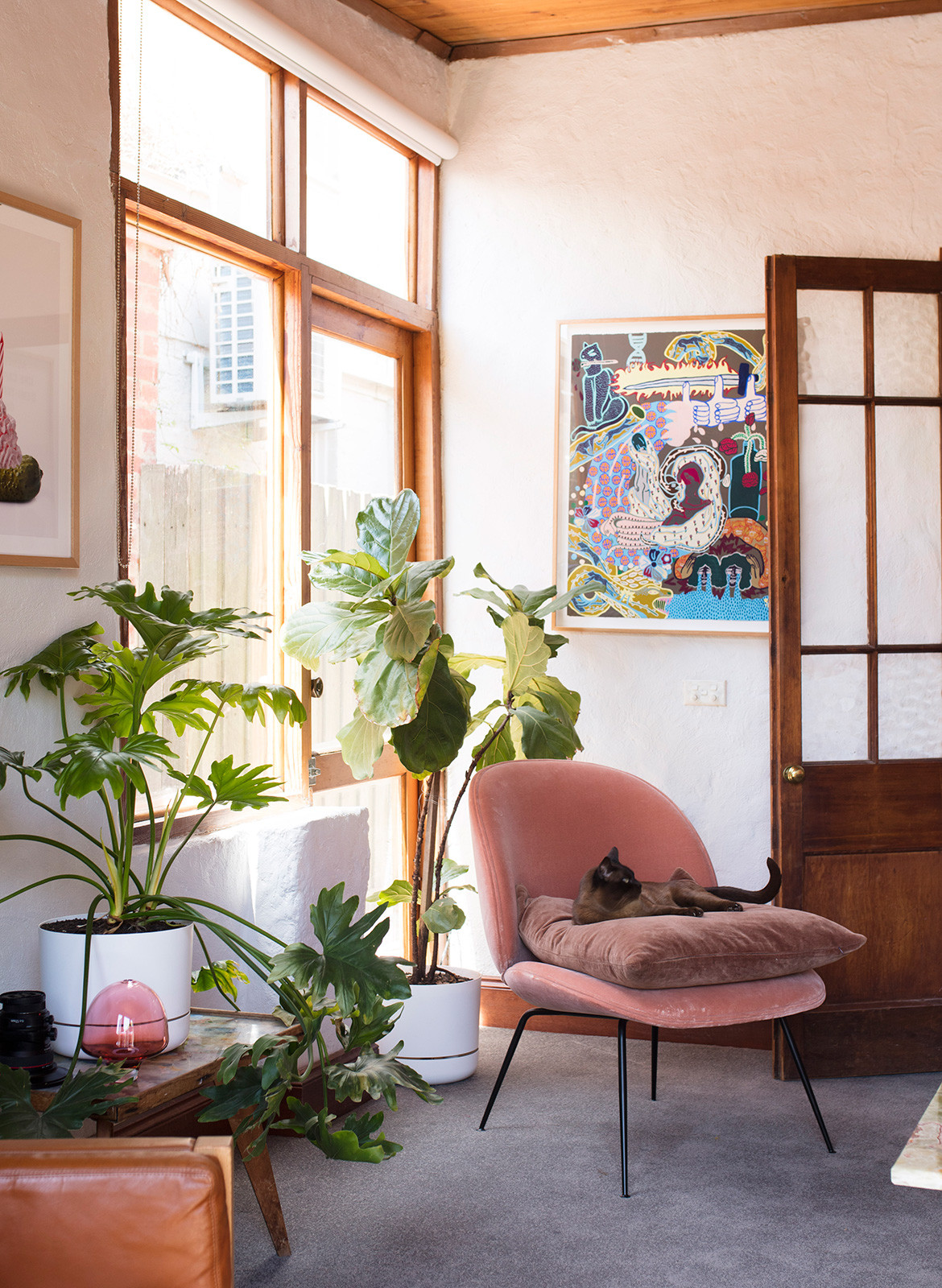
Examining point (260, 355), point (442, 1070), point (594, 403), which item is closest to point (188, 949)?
point (442, 1070)

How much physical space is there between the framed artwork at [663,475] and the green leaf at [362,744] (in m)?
1.02

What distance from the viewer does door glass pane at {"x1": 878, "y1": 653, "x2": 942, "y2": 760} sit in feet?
11.1

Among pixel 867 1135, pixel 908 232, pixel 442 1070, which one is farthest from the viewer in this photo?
pixel 908 232

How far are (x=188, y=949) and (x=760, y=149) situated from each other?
9.79 feet

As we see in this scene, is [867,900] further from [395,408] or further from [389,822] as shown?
[395,408]

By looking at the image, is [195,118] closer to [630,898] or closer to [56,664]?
[56,664]

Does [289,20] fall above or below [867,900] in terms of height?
above

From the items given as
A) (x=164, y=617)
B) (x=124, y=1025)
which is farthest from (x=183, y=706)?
(x=124, y=1025)

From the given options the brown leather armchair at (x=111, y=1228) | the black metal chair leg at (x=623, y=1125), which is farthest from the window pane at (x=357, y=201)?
the brown leather armchair at (x=111, y=1228)

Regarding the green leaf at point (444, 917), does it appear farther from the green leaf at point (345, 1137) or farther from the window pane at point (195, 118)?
the window pane at point (195, 118)


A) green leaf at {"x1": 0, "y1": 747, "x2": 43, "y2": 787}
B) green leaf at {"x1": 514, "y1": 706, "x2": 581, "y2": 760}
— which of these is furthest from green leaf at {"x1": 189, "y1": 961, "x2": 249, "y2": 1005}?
green leaf at {"x1": 514, "y1": 706, "x2": 581, "y2": 760}

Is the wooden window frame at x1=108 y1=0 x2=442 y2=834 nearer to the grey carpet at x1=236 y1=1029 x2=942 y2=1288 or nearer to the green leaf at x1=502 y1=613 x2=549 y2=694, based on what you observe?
the green leaf at x1=502 y1=613 x2=549 y2=694

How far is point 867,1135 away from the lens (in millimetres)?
2846

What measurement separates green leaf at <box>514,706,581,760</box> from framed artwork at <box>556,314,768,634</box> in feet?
2.10
